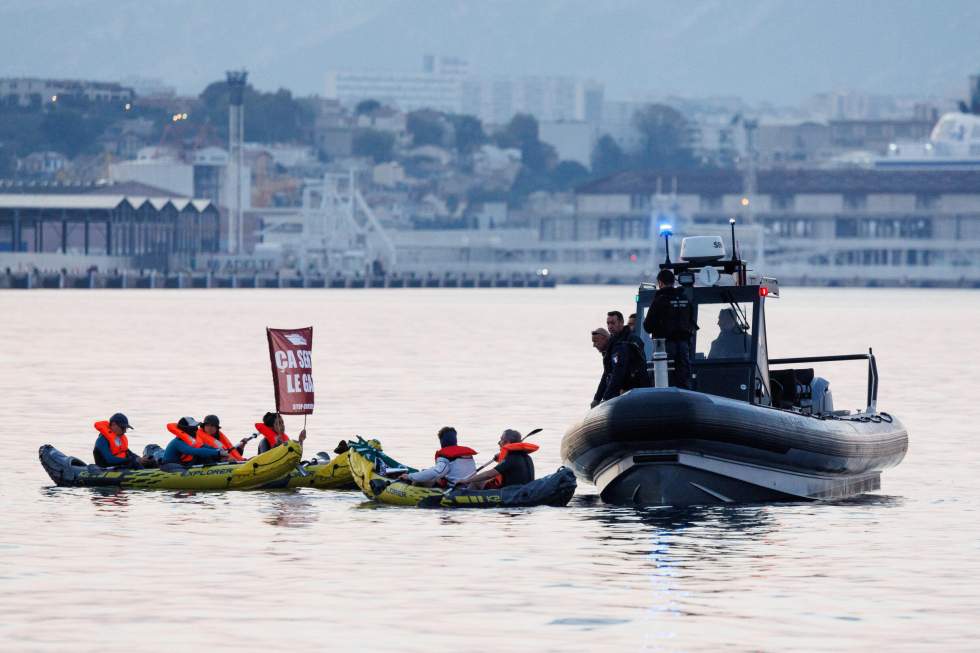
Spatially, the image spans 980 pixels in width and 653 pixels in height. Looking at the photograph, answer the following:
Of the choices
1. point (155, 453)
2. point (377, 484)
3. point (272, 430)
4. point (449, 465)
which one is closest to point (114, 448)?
point (155, 453)

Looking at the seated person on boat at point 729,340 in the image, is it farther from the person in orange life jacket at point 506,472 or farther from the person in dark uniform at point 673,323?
the person in orange life jacket at point 506,472

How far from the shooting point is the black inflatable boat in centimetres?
3225

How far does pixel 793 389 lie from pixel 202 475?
9514 millimetres

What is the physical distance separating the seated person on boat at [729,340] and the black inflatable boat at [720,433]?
1cm

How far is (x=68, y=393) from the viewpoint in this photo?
216 feet

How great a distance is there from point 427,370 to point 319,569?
2105 inches

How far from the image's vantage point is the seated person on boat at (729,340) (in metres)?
34.8

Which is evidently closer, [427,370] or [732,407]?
[732,407]

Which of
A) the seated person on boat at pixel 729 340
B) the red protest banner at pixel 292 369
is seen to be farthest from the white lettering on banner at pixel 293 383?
the seated person on boat at pixel 729 340

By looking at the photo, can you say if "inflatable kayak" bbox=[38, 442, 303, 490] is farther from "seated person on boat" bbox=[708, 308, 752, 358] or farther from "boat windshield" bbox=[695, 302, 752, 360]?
"seated person on boat" bbox=[708, 308, 752, 358]

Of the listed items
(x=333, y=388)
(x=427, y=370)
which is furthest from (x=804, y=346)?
(x=333, y=388)

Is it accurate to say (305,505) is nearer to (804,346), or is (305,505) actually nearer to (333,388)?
(333,388)

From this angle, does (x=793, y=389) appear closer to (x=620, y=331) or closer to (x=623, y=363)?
(x=623, y=363)

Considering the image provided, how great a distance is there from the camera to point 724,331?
115 feet
